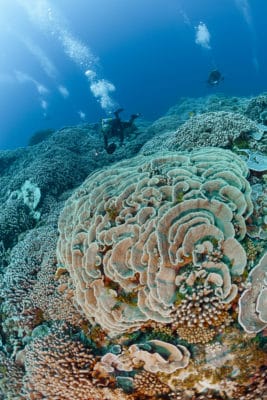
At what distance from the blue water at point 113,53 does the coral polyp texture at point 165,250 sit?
250ft

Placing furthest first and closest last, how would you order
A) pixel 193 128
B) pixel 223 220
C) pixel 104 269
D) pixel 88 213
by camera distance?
pixel 193 128
pixel 88 213
pixel 104 269
pixel 223 220

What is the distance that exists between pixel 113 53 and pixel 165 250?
337 feet

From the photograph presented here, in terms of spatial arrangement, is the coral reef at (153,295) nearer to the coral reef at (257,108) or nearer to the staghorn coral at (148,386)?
the staghorn coral at (148,386)

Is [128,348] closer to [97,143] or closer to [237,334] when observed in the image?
[237,334]

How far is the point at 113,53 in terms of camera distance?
95.9m

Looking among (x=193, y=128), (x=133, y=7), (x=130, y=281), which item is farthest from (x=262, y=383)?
(x=133, y=7)

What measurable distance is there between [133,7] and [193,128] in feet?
378

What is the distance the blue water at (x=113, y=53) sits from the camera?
83.8 metres

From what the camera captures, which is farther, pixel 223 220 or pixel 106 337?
pixel 106 337

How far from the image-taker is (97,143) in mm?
13477

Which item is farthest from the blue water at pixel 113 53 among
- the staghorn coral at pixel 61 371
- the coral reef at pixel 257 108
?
the staghorn coral at pixel 61 371

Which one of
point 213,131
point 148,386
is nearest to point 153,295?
point 148,386

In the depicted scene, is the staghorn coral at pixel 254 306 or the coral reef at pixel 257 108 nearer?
the staghorn coral at pixel 254 306

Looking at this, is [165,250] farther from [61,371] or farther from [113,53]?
[113,53]
